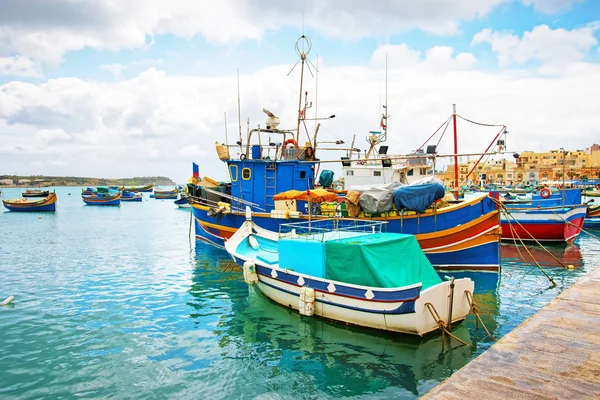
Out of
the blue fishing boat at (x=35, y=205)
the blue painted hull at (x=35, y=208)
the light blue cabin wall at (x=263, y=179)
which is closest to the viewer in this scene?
the light blue cabin wall at (x=263, y=179)

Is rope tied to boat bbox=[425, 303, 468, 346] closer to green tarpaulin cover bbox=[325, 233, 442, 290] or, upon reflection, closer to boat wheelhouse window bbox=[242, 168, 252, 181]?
green tarpaulin cover bbox=[325, 233, 442, 290]

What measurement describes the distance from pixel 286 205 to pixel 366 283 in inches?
430

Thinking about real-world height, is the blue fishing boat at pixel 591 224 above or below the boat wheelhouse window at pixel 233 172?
below

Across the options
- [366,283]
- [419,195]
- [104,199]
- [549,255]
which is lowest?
[549,255]

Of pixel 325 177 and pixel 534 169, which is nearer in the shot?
pixel 325 177

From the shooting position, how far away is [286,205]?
21.5 m

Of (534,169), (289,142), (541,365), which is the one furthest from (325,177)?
(534,169)

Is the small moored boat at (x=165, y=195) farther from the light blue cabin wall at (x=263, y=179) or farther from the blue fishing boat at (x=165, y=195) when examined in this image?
the light blue cabin wall at (x=263, y=179)

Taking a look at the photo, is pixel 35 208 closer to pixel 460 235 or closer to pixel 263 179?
pixel 263 179

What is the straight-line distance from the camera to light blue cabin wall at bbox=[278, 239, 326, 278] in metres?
12.1

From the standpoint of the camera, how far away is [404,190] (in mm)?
17625

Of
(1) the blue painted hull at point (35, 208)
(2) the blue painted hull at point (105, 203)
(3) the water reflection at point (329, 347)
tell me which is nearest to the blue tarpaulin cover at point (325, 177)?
(3) the water reflection at point (329, 347)

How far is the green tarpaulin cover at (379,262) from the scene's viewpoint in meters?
11.1

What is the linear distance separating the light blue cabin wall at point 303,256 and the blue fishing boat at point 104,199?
248 feet
